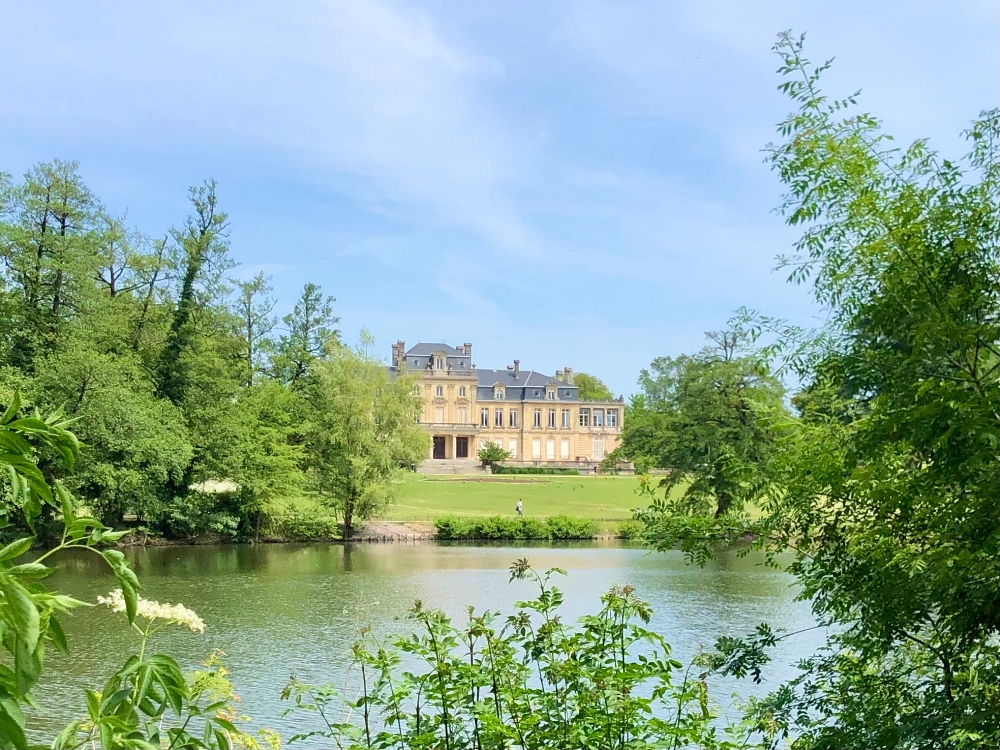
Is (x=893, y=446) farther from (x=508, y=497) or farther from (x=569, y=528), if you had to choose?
(x=508, y=497)

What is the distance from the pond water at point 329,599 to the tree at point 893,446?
2.60 feet

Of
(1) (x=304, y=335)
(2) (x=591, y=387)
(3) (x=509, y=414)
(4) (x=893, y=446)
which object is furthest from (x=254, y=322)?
(2) (x=591, y=387)

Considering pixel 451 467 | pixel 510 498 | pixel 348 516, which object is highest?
pixel 451 467

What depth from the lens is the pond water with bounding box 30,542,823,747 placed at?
9227mm

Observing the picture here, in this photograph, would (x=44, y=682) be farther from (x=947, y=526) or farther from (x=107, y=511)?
(x=107, y=511)

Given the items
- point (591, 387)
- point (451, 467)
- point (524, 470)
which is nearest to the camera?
point (524, 470)

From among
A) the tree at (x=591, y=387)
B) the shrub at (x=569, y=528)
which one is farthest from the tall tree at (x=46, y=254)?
the tree at (x=591, y=387)

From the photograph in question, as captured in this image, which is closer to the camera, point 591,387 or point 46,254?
point 46,254

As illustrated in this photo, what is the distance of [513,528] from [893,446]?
2506cm

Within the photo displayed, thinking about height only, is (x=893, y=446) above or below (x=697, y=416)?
below

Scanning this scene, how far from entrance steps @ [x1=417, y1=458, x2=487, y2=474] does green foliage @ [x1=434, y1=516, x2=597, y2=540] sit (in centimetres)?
2693

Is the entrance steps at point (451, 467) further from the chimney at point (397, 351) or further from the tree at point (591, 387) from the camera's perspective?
the tree at point (591, 387)

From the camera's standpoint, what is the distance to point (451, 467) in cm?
5862

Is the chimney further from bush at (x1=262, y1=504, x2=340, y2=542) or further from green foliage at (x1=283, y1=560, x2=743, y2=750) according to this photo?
Result: green foliage at (x1=283, y1=560, x2=743, y2=750)
